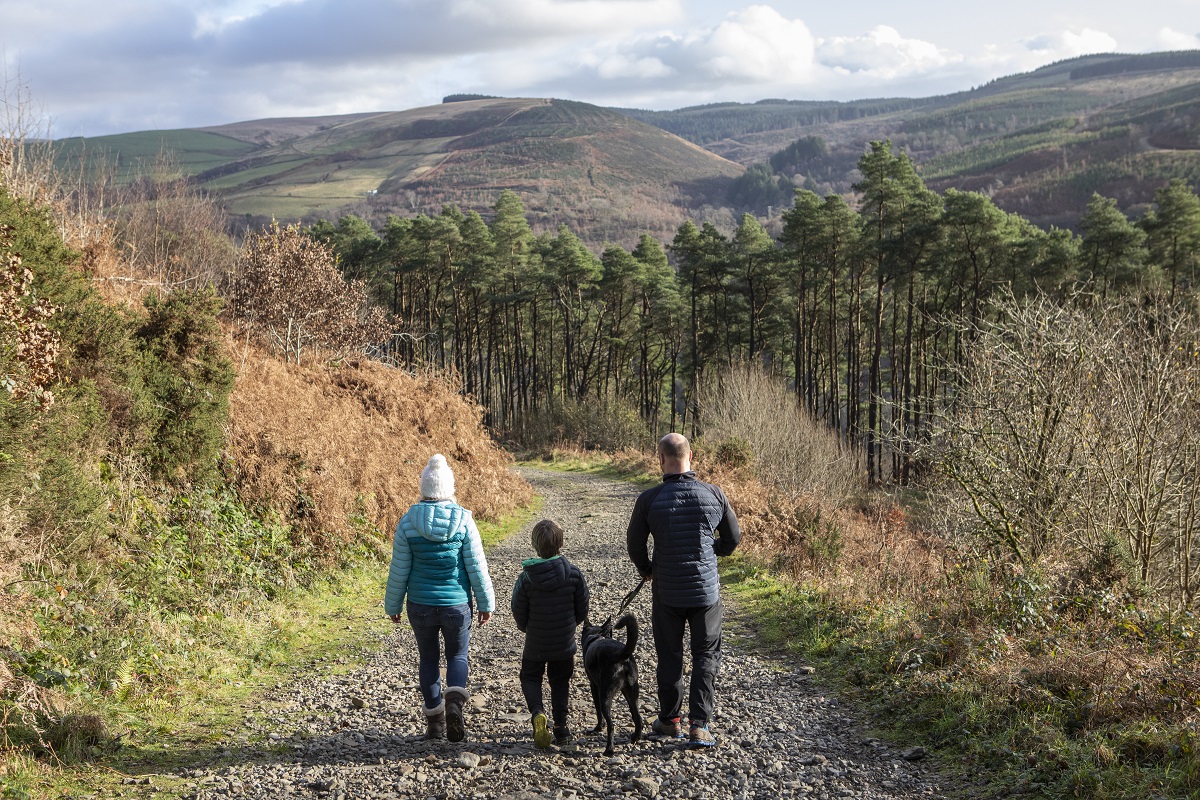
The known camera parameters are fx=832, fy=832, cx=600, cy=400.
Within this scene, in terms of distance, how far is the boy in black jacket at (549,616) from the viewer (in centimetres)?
605

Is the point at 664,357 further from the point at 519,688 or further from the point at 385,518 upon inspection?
the point at 519,688

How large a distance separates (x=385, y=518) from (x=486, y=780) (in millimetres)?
8895

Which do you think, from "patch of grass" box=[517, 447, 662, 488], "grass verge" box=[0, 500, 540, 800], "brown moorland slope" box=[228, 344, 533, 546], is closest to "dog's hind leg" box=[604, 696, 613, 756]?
"grass verge" box=[0, 500, 540, 800]

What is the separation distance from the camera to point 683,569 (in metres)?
5.97

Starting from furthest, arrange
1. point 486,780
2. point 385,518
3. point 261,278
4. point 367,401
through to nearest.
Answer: point 261,278 → point 367,401 → point 385,518 → point 486,780

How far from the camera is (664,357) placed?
6588 centimetres

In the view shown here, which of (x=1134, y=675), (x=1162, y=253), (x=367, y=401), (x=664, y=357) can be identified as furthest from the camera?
(x=664, y=357)

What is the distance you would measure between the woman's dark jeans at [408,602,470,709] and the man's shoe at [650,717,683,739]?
4.86ft

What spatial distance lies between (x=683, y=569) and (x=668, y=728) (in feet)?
4.06

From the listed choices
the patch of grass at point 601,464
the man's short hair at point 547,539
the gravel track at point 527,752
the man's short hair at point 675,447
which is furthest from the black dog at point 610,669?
the patch of grass at point 601,464

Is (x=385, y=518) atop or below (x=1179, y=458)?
below

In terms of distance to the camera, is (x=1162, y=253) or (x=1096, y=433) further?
(x=1162, y=253)

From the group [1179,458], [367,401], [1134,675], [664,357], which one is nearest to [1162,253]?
[664,357]

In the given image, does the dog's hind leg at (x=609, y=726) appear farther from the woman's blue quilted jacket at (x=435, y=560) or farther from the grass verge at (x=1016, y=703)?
the grass verge at (x=1016, y=703)
